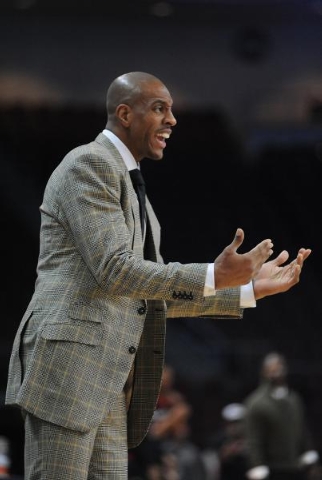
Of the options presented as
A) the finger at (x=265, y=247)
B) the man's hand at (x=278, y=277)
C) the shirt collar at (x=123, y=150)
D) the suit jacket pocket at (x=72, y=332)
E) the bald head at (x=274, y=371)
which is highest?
the shirt collar at (x=123, y=150)

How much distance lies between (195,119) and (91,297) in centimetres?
1009

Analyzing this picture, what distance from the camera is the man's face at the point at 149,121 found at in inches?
110

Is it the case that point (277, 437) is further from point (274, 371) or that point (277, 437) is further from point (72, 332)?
point (72, 332)

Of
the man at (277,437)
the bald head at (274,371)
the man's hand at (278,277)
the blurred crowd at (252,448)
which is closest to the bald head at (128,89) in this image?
the man's hand at (278,277)

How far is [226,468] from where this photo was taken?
750 cm

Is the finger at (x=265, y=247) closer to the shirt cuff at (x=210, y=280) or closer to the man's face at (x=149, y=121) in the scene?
the shirt cuff at (x=210, y=280)

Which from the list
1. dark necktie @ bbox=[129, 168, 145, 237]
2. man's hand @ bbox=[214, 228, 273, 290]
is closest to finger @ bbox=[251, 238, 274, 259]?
man's hand @ bbox=[214, 228, 273, 290]

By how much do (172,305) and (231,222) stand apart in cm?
927

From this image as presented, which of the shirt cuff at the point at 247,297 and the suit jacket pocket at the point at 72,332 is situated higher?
the shirt cuff at the point at 247,297

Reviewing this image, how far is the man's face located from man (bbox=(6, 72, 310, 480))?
2.5 inches

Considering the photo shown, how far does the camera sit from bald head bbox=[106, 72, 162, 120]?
2.81 m

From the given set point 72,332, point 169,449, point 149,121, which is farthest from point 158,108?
point 169,449

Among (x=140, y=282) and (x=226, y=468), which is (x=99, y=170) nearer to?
(x=140, y=282)

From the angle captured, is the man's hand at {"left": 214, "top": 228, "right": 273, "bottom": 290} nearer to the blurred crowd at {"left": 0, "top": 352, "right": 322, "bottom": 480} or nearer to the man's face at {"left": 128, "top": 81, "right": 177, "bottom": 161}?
the man's face at {"left": 128, "top": 81, "right": 177, "bottom": 161}
